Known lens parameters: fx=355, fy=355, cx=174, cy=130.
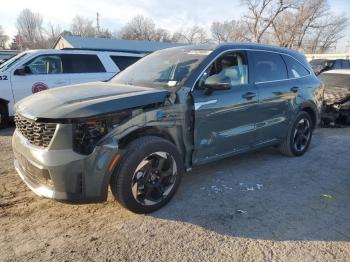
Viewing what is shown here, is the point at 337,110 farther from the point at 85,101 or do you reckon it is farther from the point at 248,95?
the point at 85,101

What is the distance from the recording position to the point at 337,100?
9.05 meters

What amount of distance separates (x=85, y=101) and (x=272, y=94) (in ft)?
9.46

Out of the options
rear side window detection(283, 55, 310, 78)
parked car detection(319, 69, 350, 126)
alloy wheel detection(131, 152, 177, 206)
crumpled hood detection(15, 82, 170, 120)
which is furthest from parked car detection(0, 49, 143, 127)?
alloy wheel detection(131, 152, 177, 206)

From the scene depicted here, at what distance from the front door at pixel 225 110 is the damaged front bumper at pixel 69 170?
1.24 m

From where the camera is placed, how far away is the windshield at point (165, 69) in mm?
4289

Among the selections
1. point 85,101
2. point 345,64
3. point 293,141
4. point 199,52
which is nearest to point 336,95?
point 293,141

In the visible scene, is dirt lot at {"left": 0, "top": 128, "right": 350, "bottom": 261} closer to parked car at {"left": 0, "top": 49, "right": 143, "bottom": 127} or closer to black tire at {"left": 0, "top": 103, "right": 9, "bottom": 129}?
black tire at {"left": 0, "top": 103, "right": 9, "bottom": 129}

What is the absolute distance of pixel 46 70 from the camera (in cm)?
881

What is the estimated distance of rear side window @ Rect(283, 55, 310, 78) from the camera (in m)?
5.73

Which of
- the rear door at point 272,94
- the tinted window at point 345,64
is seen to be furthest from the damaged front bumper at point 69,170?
the tinted window at point 345,64

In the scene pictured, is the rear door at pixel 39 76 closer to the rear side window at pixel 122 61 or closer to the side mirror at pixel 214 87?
the rear side window at pixel 122 61

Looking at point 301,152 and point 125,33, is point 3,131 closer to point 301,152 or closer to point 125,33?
point 301,152

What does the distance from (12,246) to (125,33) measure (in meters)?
74.9

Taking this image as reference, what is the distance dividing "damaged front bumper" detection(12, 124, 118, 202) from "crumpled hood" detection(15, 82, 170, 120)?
0.21m
